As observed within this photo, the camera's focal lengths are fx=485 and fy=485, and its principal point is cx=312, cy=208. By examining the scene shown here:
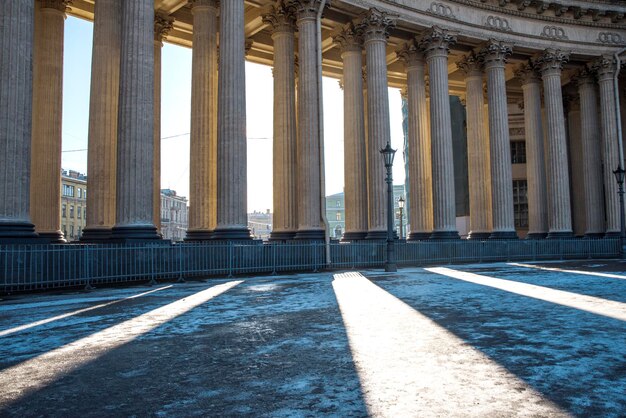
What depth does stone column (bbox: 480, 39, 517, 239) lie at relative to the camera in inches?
1192

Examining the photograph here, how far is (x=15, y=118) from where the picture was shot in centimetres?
1588

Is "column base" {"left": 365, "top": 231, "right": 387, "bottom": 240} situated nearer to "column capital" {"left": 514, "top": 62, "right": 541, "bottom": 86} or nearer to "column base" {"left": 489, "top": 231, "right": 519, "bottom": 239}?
"column base" {"left": 489, "top": 231, "right": 519, "bottom": 239}

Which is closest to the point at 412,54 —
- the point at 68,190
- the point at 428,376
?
the point at 428,376

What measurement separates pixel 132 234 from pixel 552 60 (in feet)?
95.8

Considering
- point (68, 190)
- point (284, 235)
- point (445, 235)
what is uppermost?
point (68, 190)

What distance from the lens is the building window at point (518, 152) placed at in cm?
4234

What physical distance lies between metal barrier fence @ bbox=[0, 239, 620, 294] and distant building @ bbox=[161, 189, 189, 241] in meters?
91.3

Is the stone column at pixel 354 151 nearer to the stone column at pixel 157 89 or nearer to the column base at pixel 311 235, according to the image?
the column base at pixel 311 235

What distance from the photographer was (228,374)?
5516mm

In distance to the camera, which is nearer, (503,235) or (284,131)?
(284,131)

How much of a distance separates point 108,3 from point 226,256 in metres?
12.2

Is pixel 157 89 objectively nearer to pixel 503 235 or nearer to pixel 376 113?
pixel 376 113

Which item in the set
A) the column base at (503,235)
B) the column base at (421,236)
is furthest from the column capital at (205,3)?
the column base at (503,235)

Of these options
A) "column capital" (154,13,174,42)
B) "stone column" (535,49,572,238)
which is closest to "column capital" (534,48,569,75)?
"stone column" (535,49,572,238)
